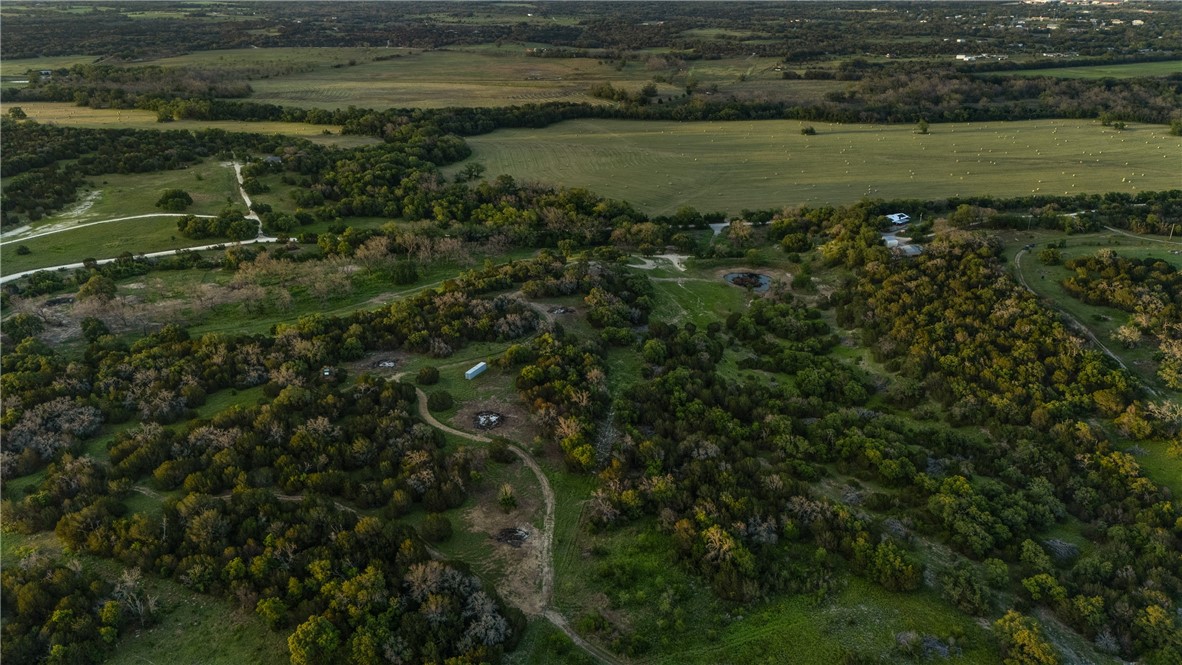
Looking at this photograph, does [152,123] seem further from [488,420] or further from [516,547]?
[516,547]

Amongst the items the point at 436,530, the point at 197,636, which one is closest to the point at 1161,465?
the point at 436,530

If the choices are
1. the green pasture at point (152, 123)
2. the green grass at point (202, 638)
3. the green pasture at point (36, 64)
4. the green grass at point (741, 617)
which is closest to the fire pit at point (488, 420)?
the green grass at point (741, 617)

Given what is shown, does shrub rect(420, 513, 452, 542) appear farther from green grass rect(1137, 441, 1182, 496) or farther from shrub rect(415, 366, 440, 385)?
green grass rect(1137, 441, 1182, 496)

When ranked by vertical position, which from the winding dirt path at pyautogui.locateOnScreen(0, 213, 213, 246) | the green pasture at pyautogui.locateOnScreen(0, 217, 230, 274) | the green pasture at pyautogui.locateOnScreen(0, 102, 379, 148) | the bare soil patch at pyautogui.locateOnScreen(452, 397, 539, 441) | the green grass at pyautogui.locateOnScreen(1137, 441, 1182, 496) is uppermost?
the green pasture at pyautogui.locateOnScreen(0, 102, 379, 148)

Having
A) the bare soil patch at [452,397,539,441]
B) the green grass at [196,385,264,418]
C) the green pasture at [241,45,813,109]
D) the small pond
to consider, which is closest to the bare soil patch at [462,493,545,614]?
the bare soil patch at [452,397,539,441]

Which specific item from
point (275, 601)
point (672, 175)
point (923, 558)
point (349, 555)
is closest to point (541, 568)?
point (349, 555)

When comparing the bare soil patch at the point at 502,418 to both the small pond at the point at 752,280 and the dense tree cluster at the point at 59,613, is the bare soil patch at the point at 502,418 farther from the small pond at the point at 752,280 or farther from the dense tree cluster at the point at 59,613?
the small pond at the point at 752,280
